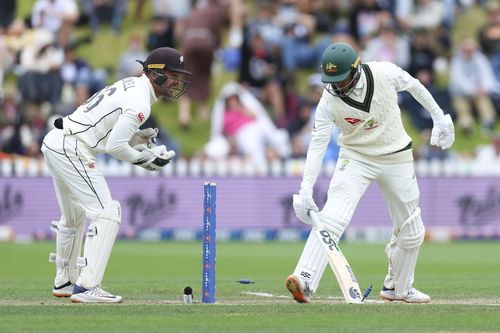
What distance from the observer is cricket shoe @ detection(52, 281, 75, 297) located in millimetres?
11609

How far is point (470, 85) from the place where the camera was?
25344 millimetres

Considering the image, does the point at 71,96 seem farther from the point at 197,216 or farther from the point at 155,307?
the point at 155,307

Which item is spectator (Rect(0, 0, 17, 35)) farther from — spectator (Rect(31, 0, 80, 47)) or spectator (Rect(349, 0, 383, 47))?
spectator (Rect(349, 0, 383, 47))

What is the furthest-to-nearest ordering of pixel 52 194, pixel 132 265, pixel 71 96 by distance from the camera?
pixel 71 96 → pixel 52 194 → pixel 132 265

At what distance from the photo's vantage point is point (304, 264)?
11.0 m

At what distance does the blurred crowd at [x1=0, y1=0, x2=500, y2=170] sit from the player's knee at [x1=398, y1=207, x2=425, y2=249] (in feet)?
37.4

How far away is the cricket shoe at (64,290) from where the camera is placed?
38.1 feet

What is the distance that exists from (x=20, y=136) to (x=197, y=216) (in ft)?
11.9

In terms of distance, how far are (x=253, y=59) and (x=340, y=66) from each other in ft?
46.7

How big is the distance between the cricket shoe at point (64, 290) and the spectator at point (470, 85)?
588 inches

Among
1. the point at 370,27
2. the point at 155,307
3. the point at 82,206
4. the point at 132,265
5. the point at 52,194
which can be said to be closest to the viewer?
the point at 155,307

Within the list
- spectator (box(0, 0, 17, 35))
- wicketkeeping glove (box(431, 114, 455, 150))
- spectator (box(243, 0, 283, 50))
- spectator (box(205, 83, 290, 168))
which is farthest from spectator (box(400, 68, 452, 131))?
wicketkeeping glove (box(431, 114, 455, 150))

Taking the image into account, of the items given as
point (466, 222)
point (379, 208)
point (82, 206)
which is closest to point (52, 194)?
point (379, 208)

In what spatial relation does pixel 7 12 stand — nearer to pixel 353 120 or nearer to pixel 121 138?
pixel 121 138
